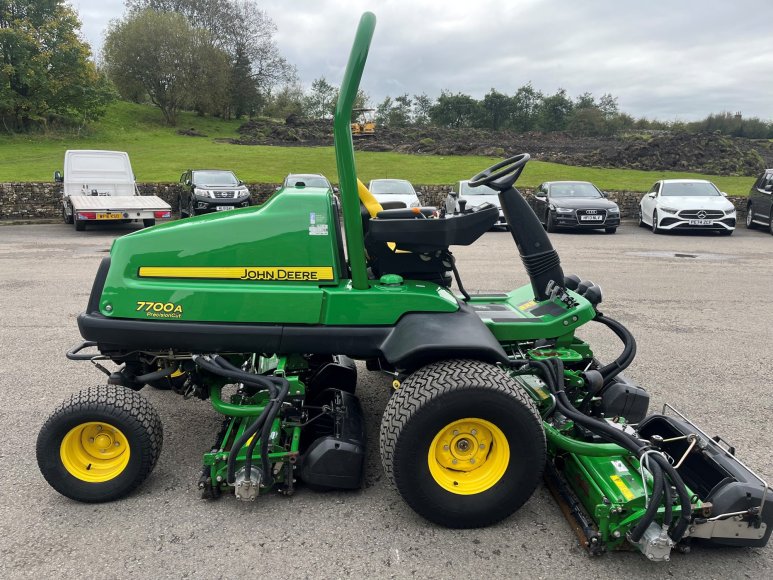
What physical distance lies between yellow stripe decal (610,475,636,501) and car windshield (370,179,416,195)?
13.8 meters

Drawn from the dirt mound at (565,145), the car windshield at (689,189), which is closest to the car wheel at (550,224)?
the car windshield at (689,189)

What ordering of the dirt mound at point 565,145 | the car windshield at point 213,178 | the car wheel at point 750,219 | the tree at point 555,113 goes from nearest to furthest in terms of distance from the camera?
the car windshield at point 213,178, the car wheel at point 750,219, the dirt mound at point 565,145, the tree at point 555,113

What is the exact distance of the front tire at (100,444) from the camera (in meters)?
2.90

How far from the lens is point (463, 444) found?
2807 mm

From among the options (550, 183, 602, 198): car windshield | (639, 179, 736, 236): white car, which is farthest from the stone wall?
(550, 183, 602, 198): car windshield

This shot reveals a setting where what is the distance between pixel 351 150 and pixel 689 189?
597 inches

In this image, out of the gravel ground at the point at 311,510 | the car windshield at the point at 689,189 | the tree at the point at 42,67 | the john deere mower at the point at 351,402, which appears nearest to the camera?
the gravel ground at the point at 311,510

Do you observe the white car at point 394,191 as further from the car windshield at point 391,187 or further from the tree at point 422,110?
the tree at point 422,110

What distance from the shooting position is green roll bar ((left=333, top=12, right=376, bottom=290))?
108 inches

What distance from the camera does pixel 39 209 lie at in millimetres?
16406

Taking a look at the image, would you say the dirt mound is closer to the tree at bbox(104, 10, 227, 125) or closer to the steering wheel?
the tree at bbox(104, 10, 227, 125)

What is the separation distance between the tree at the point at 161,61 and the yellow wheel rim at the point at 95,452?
132ft

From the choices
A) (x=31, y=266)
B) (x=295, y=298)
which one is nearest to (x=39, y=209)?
(x=31, y=266)

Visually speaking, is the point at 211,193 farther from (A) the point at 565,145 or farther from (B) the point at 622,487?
(A) the point at 565,145
